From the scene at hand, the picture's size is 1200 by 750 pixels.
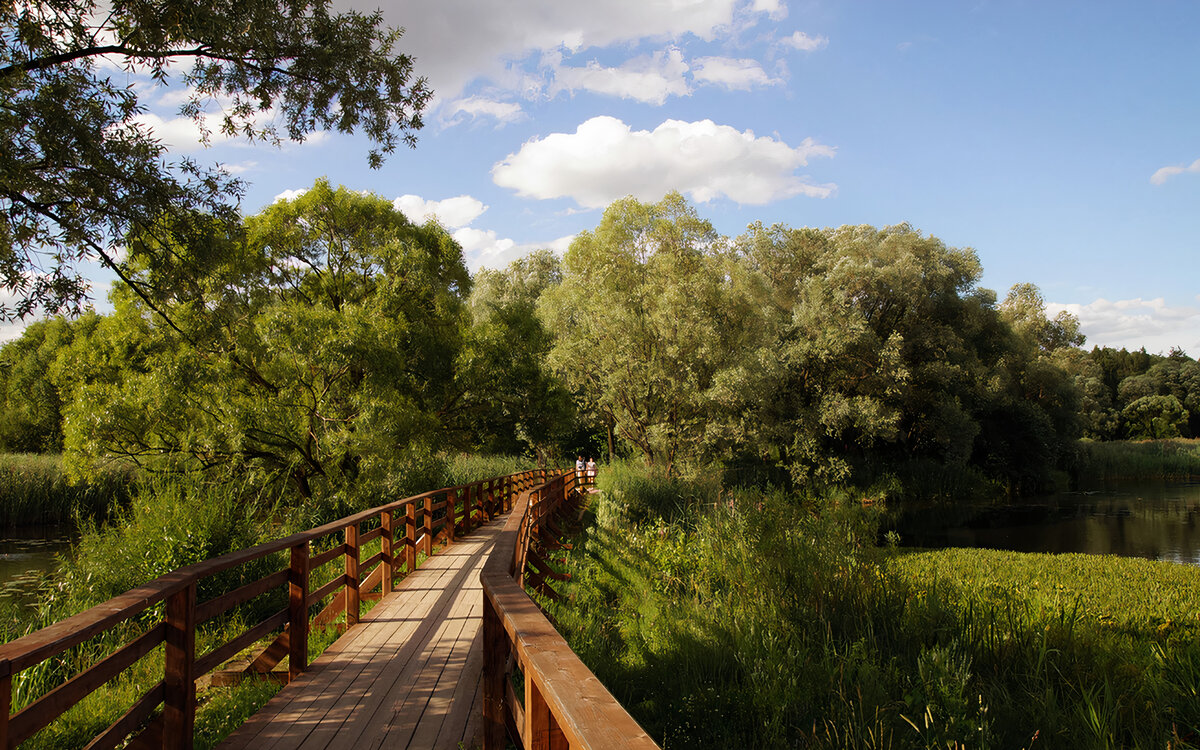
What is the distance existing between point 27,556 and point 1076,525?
29.8 m

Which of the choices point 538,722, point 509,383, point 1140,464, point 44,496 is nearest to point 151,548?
point 538,722

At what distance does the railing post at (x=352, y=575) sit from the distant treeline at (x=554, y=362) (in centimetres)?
391

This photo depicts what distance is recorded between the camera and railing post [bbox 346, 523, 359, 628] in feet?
21.9

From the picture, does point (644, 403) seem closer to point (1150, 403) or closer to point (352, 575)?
point (352, 575)

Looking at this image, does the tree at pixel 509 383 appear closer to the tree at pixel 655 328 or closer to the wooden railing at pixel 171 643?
the tree at pixel 655 328

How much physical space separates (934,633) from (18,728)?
607 centimetres

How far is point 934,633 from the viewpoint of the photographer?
5852mm

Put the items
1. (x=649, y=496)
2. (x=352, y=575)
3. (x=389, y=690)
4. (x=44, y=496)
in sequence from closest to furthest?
1. (x=389, y=690)
2. (x=352, y=575)
3. (x=649, y=496)
4. (x=44, y=496)

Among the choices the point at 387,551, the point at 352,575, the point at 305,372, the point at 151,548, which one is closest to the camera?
the point at 352,575

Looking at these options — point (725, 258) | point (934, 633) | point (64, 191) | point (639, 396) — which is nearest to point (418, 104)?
point (64, 191)

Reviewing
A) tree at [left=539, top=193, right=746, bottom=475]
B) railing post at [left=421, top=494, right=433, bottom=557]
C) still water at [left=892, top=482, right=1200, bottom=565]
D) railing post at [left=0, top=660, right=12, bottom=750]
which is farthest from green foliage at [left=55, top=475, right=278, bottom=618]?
still water at [left=892, top=482, right=1200, bottom=565]

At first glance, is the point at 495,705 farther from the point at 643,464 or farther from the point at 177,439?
the point at 643,464

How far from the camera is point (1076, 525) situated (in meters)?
23.0

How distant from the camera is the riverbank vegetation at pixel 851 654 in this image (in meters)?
4.34
